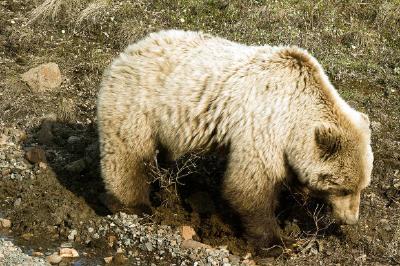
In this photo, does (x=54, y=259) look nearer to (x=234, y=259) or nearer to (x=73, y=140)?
(x=234, y=259)

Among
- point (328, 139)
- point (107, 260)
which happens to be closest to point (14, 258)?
point (107, 260)

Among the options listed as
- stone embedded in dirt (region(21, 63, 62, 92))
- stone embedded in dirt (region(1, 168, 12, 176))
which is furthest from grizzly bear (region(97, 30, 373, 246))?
stone embedded in dirt (region(21, 63, 62, 92))

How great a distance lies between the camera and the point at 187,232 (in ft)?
23.0

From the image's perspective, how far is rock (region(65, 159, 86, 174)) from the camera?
8055 mm

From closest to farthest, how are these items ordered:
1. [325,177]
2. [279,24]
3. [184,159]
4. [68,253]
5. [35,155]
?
[325,177], [68,253], [184,159], [35,155], [279,24]

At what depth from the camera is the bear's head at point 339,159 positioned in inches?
250

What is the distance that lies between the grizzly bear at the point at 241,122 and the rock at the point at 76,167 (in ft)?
3.20

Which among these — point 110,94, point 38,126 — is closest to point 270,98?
point 110,94

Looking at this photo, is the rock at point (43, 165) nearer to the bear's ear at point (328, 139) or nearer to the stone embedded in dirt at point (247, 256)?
the stone embedded in dirt at point (247, 256)

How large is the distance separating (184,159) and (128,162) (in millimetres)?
841

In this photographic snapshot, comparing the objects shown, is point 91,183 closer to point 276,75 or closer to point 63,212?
point 63,212

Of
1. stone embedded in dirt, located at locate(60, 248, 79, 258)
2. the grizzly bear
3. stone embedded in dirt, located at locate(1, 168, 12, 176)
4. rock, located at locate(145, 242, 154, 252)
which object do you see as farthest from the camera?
stone embedded in dirt, located at locate(1, 168, 12, 176)

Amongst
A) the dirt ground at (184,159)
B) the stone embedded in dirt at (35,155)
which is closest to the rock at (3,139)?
the dirt ground at (184,159)

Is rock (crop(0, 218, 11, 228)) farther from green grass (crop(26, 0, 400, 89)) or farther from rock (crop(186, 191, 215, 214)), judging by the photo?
green grass (crop(26, 0, 400, 89))
